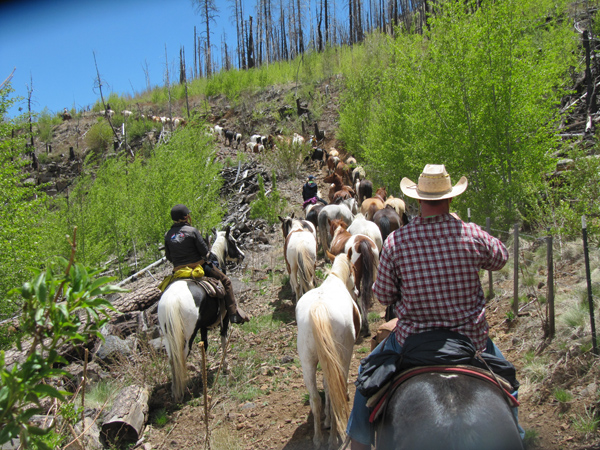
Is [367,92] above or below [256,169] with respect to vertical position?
above

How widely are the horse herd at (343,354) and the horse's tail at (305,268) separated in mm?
21

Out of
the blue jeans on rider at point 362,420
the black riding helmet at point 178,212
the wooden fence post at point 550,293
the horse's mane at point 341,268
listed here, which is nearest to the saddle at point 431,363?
the blue jeans on rider at point 362,420

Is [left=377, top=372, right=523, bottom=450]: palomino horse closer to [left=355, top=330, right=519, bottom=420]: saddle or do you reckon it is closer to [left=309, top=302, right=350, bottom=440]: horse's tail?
[left=355, top=330, right=519, bottom=420]: saddle

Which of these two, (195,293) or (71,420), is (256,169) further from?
(71,420)

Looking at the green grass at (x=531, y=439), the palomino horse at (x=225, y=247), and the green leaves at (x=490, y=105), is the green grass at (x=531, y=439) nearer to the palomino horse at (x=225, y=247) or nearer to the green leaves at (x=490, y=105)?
the green leaves at (x=490, y=105)

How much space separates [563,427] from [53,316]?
476 cm

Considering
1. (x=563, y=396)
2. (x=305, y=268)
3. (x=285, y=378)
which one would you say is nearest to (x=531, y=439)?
(x=563, y=396)

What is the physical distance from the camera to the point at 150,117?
141 feet

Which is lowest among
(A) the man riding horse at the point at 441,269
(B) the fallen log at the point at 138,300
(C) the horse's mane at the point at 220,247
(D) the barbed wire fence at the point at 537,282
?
(B) the fallen log at the point at 138,300

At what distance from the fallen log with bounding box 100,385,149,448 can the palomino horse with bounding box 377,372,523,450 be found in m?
4.01

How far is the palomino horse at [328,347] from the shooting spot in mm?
4090

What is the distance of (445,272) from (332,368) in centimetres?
190

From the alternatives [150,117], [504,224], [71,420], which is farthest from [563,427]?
[150,117]

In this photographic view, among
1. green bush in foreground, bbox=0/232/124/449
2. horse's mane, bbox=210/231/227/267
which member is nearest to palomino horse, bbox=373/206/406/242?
horse's mane, bbox=210/231/227/267
